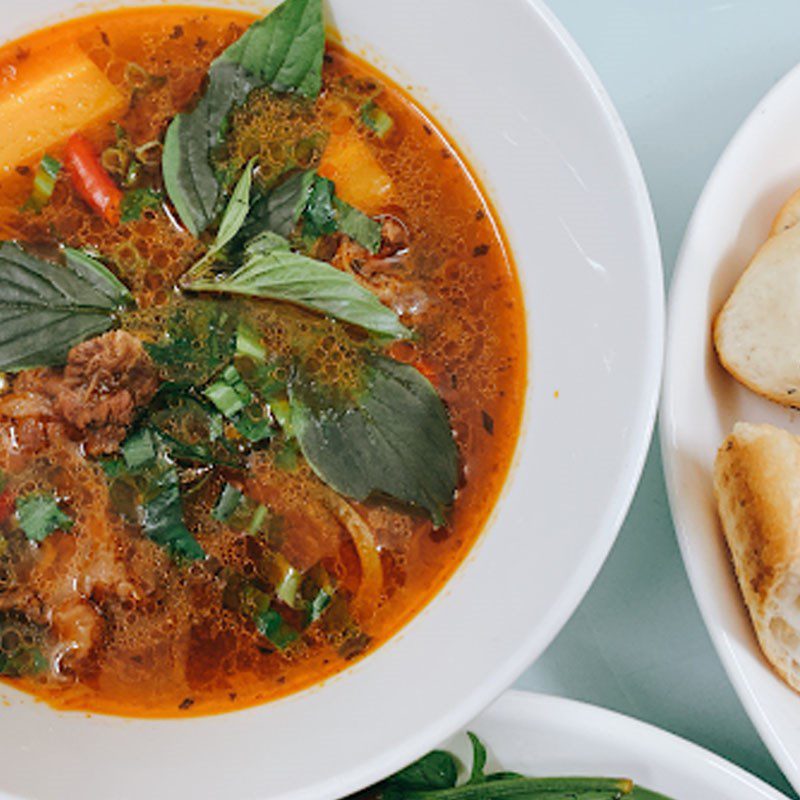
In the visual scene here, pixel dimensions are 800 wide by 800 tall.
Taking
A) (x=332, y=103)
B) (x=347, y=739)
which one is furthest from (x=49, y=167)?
(x=347, y=739)

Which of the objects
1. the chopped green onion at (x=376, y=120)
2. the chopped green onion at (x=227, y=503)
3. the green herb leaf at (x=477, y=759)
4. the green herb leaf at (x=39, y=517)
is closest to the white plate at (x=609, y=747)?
the green herb leaf at (x=477, y=759)

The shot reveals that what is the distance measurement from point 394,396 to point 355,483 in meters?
0.18

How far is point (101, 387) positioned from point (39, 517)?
30 cm

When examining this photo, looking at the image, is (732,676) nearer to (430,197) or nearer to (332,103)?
(430,197)

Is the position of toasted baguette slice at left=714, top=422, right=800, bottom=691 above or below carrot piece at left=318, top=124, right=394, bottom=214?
below

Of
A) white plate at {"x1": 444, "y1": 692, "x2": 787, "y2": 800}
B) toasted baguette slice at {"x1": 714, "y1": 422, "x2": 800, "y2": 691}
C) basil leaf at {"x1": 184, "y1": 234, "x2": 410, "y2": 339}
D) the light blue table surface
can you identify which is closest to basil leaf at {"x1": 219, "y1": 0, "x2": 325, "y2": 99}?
basil leaf at {"x1": 184, "y1": 234, "x2": 410, "y2": 339}

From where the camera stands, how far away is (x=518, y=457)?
2348mm

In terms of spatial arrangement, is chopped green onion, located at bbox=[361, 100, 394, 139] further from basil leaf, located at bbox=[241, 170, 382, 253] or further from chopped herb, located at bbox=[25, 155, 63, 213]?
chopped herb, located at bbox=[25, 155, 63, 213]

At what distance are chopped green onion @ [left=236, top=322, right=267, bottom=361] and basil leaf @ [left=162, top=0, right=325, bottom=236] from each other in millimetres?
213

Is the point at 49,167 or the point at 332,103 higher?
the point at 49,167

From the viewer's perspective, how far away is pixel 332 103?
240 centimetres

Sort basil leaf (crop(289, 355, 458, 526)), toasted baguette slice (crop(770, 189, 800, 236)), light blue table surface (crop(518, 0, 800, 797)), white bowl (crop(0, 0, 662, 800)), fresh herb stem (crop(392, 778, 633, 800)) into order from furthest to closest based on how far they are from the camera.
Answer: light blue table surface (crop(518, 0, 800, 797))
fresh herb stem (crop(392, 778, 633, 800))
toasted baguette slice (crop(770, 189, 800, 236))
basil leaf (crop(289, 355, 458, 526))
white bowl (crop(0, 0, 662, 800))

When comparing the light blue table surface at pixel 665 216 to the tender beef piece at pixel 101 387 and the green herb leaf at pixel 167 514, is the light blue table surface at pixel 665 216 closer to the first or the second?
the green herb leaf at pixel 167 514

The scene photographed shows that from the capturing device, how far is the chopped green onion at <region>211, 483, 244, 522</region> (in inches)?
90.6
